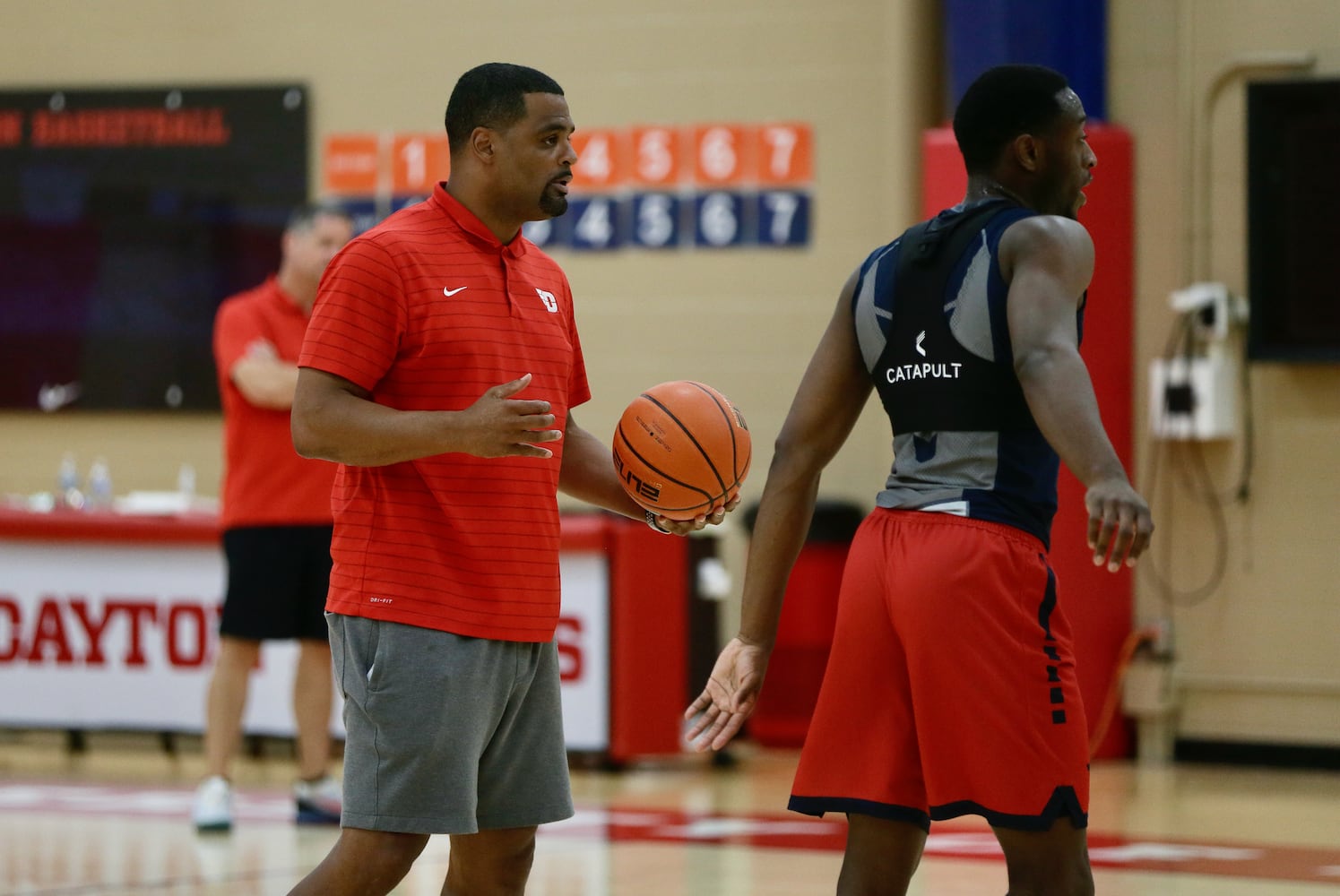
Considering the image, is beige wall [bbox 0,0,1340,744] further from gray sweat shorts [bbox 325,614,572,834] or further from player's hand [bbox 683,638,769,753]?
gray sweat shorts [bbox 325,614,572,834]

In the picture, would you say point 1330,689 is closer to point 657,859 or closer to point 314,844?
point 657,859

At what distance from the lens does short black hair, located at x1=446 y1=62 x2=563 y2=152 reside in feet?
10.6

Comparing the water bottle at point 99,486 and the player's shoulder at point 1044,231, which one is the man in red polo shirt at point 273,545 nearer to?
the water bottle at point 99,486

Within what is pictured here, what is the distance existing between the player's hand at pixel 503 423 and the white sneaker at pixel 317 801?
3375 mm

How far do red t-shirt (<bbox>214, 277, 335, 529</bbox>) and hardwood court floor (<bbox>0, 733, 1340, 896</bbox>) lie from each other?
40.0 inches

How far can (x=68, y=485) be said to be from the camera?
858cm

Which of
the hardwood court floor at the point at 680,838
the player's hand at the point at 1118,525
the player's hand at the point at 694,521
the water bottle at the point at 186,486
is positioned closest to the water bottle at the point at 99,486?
the water bottle at the point at 186,486

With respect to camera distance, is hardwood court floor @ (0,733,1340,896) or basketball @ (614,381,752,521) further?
hardwood court floor @ (0,733,1340,896)

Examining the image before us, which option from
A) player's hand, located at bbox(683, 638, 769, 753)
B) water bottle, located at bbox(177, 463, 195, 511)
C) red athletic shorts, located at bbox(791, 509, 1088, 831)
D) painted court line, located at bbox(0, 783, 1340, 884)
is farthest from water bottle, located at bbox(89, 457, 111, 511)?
red athletic shorts, located at bbox(791, 509, 1088, 831)

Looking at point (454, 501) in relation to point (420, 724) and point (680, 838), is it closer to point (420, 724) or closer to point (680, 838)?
point (420, 724)

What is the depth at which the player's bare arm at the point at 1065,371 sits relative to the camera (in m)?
2.63

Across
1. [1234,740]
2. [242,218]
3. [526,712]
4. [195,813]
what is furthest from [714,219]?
[526,712]

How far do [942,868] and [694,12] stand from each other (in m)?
4.74

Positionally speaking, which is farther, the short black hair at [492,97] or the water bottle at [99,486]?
the water bottle at [99,486]
